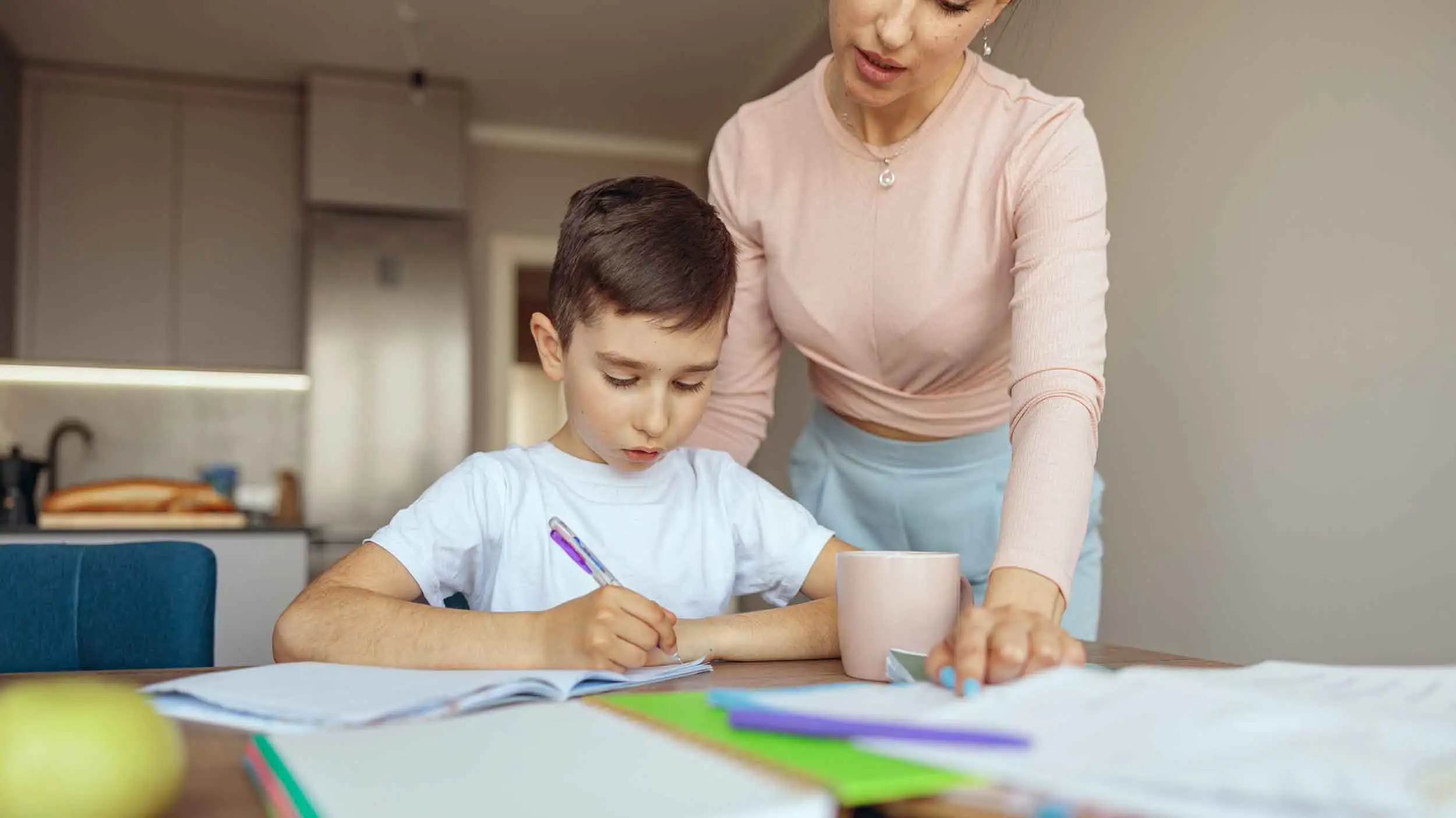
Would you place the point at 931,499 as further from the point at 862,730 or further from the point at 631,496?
the point at 862,730

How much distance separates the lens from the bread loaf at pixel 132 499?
2986 millimetres

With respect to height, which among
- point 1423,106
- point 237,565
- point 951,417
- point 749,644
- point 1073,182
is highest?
point 1423,106

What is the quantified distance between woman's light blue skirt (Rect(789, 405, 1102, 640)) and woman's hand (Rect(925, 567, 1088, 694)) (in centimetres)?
61

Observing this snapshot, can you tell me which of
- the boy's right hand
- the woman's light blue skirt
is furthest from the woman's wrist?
the woman's light blue skirt

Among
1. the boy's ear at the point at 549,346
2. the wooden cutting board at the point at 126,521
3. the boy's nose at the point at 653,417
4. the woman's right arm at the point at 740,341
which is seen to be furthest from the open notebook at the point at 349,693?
the wooden cutting board at the point at 126,521

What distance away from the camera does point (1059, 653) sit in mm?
655

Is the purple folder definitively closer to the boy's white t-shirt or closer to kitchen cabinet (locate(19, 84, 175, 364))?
the boy's white t-shirt

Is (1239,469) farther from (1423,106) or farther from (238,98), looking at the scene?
(238,98)

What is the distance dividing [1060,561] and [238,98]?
4.66m

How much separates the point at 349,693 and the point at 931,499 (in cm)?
83

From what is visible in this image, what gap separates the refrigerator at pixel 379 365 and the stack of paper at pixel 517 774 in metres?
3.90

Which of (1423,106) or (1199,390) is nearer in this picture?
(1423,106)

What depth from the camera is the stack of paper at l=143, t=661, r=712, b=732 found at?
600 millimetres

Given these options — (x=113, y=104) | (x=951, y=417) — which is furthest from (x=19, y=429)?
(x=951, y=417)
